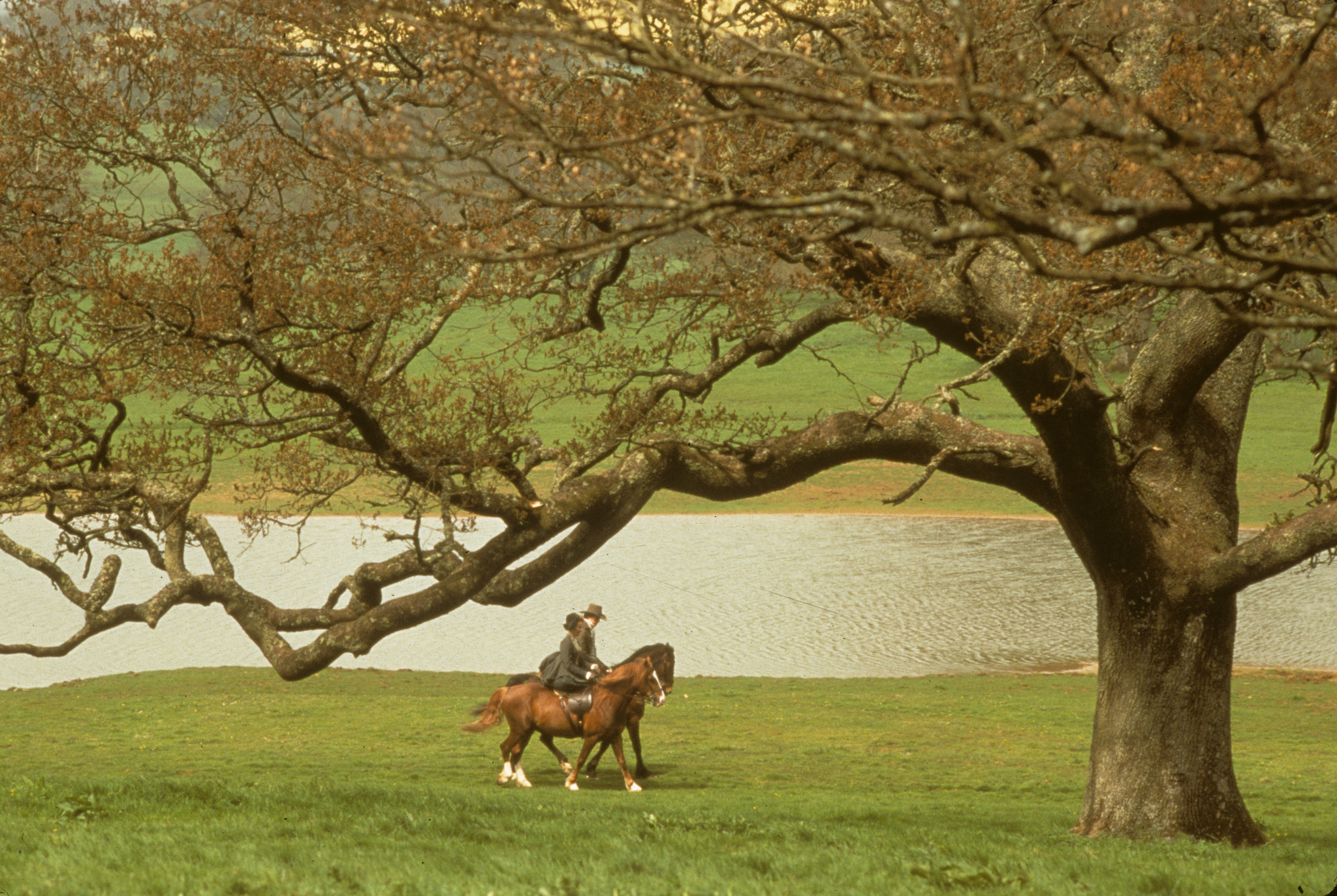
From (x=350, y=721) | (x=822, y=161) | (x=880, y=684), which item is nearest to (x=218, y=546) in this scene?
(x=822, y=161)

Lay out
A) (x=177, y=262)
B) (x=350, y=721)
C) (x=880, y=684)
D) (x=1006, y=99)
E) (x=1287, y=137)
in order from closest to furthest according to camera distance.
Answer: (x=1006, y=99)
(x=1287, y=137)
(x=177, y=262)
(x=350, y=721)
(x=880, y=684)

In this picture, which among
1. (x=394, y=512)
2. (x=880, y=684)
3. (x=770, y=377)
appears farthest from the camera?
(x=770, y=377)

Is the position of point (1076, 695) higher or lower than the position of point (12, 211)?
lower

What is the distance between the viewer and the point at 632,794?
1616cm

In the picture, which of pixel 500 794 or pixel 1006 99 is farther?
pixel 500 794

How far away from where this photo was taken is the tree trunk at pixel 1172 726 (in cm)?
1250

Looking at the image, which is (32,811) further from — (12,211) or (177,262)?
(12,211)

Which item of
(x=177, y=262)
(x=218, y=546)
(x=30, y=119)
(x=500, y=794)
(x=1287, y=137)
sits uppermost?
(x=30, y=119)

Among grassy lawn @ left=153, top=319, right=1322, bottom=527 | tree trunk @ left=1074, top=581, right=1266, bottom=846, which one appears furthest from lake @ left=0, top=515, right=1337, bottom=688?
tree trunk @ left=1074, top=581, right=1266, bottom=846

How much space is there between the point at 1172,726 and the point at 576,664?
27.2 feet

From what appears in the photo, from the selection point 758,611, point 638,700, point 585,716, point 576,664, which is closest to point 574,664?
point 576,664

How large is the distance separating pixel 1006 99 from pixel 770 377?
73490 mm

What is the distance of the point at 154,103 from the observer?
12.4 m

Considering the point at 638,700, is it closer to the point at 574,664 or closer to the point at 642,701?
the point at 642,701
